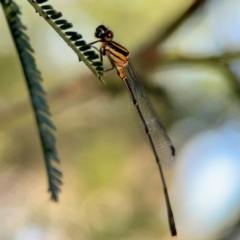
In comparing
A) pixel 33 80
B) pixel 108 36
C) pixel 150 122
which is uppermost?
pixel 108 36

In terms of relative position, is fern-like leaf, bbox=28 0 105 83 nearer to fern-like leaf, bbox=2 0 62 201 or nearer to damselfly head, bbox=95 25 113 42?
fern-like leaf, bbox=2 0 62 201

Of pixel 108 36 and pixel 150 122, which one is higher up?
pixel 108 36

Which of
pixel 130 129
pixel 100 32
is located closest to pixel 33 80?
pixel 100 32

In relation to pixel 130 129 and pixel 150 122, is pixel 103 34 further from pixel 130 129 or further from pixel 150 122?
pixel 130 129

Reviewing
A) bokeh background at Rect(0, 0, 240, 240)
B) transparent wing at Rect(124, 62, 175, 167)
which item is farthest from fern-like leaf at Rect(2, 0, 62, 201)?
bokeh background at Rect(0, 0, 240, 240)

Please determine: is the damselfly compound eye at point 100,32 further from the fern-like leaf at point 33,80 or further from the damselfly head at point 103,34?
the fern-like leaf at point 33,80

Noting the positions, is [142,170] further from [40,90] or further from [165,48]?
[40,90]

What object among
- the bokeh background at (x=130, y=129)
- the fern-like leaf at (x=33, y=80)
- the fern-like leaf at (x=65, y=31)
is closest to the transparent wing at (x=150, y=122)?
the bokeh background at (x=130, y=129)
